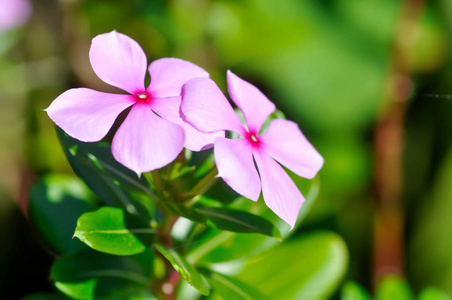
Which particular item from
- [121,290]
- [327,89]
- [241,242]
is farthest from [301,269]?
[327,89]

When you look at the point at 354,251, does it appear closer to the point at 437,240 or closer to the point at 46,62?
the point at 437,240

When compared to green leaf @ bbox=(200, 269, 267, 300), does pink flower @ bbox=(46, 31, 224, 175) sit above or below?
above

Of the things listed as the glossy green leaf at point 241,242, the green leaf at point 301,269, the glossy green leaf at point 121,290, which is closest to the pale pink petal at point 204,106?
the glossy green leaf at point 241,242

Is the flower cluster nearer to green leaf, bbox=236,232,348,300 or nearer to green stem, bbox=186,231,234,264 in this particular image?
green stem, bbox=186,231,234,264

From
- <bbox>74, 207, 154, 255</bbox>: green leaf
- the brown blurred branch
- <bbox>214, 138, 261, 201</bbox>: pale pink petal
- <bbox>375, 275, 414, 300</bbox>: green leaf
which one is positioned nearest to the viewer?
<bbox>214, 138, 261, 201</bbox>: pale pink petal

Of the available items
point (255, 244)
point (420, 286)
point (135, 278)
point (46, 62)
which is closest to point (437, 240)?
point (420, 286)

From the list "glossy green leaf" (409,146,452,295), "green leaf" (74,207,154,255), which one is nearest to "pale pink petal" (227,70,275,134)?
"green leaf" (74,207,154,255)

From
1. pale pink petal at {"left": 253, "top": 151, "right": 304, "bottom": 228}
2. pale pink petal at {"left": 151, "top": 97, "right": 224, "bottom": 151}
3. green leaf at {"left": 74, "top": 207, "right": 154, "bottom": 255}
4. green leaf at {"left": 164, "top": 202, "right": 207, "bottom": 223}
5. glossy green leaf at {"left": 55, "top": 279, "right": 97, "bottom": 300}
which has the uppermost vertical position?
pale pink petal at {"left": 151, "top": 97, "right": 224, "bottom": 151}

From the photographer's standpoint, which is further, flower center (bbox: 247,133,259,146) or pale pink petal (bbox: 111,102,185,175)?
flower center (bbox: 247,133,259,146)
